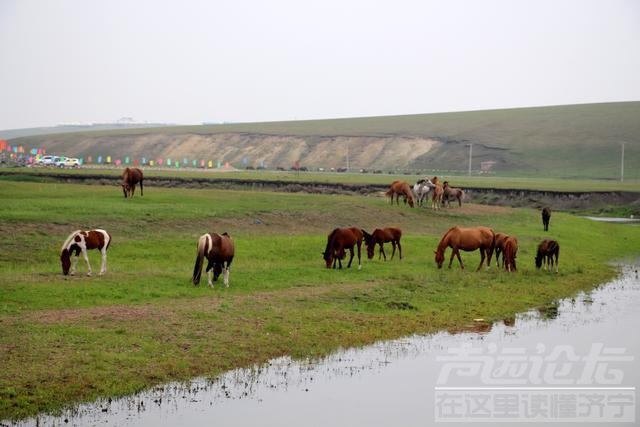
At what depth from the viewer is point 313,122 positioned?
188500 mm

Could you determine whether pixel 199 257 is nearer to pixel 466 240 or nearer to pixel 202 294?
pixel 202 294

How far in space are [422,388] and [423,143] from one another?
12701 centimetres

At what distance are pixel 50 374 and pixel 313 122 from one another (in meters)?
176

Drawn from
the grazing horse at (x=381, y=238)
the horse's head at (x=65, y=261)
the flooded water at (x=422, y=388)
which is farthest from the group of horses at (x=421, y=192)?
the flooded water at (x=422, y=388)

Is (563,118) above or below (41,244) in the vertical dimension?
above

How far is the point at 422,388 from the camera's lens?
50.8 ft

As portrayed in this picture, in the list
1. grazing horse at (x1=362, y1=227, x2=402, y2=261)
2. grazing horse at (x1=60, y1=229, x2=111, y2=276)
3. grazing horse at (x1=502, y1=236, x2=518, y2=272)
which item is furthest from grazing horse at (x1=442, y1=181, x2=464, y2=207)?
grazing horse at (x1=60, y1=229, x2=111, y2=276)

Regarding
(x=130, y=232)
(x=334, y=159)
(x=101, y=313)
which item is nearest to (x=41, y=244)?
(x=130, y=232)

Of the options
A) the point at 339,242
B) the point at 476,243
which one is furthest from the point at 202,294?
the point at 476,243

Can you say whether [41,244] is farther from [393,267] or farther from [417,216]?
[417,216]

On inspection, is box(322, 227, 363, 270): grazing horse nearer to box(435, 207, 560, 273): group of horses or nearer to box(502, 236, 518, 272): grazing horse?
box(435, 207, 560, 273): group of horses

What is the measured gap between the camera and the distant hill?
397 ft

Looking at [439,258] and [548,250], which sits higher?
[548,250]

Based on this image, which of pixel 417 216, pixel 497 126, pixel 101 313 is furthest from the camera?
pixel 497 126
